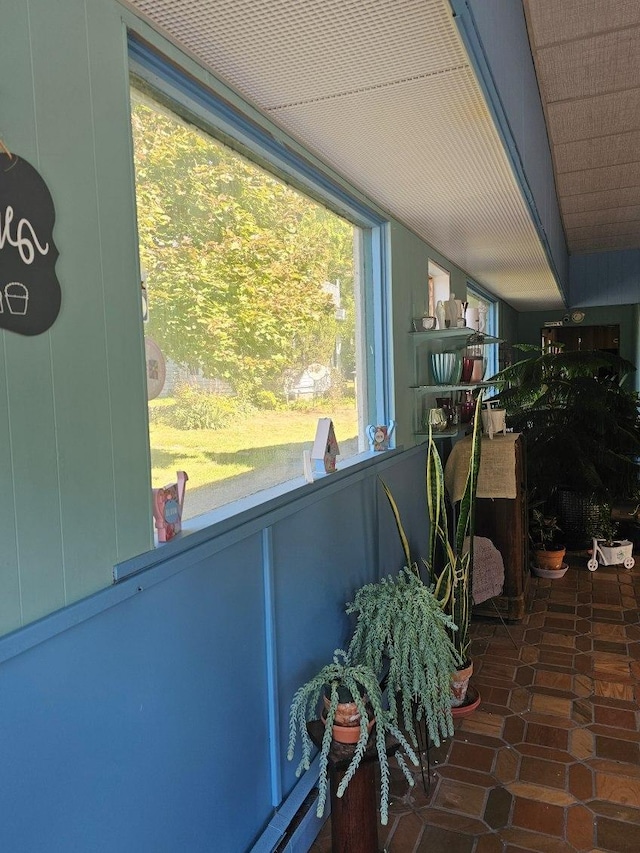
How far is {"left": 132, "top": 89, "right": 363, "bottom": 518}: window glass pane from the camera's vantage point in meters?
1.44

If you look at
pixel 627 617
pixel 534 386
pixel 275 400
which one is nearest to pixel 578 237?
pixel 534 386

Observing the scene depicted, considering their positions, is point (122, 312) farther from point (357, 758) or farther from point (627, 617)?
point (627, 617)

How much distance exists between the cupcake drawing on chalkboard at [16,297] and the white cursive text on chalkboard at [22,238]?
5 cm

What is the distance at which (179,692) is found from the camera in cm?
140

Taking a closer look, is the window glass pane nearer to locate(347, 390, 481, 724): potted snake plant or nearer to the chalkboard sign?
the chalkboard sign

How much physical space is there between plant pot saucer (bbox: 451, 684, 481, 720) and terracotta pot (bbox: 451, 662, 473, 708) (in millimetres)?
16

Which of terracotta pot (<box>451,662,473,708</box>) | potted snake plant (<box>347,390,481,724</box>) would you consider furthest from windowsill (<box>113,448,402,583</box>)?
terracotta pot (<box>451,662,473,708</box>)

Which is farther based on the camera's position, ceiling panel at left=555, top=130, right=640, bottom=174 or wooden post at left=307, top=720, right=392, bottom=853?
ceiling panel at left=555, top=130, right=640, bottom=174

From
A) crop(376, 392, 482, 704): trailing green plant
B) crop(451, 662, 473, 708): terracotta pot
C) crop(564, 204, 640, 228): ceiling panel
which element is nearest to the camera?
crop(376, 392, 482, 704): trailing green plant

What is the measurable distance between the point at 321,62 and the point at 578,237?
452cm

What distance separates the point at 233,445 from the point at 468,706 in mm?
1631

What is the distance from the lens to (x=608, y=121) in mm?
2941

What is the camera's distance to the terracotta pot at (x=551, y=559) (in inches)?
161

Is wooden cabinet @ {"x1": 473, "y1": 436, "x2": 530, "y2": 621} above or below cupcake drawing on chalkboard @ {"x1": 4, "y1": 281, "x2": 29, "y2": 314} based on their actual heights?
below
